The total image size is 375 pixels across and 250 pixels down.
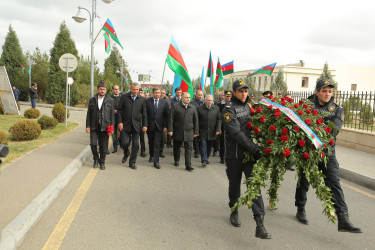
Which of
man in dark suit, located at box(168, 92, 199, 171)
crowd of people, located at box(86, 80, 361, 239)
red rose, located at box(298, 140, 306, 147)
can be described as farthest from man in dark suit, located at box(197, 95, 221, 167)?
red rose, located at box(298, 140, 306, 147)

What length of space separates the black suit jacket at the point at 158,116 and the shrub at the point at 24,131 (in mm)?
4397

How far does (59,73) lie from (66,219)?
30024 millimetres

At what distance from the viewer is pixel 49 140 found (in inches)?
406

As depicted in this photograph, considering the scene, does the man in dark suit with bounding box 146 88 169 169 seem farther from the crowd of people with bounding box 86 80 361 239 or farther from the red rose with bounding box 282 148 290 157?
the red rose with bounding box 282 148 290 157

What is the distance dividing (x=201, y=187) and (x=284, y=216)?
5.94ft

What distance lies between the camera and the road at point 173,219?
3559mm

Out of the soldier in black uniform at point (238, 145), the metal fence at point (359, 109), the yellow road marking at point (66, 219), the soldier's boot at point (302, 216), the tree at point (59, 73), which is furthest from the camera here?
the tree at point (59, 73)

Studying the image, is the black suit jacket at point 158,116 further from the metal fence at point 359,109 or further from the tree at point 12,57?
the tree at point 12,57

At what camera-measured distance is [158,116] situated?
807 centimetres

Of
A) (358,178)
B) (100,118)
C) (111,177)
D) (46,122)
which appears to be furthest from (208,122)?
(46,122)

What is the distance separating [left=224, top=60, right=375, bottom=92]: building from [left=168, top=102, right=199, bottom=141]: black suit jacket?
2094 inches

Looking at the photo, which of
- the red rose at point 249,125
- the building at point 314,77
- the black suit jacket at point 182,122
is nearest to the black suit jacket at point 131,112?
the black suit jacket at point 182,122

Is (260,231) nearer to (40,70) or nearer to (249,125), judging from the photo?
(249,125)

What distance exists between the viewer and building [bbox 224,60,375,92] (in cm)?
6059
